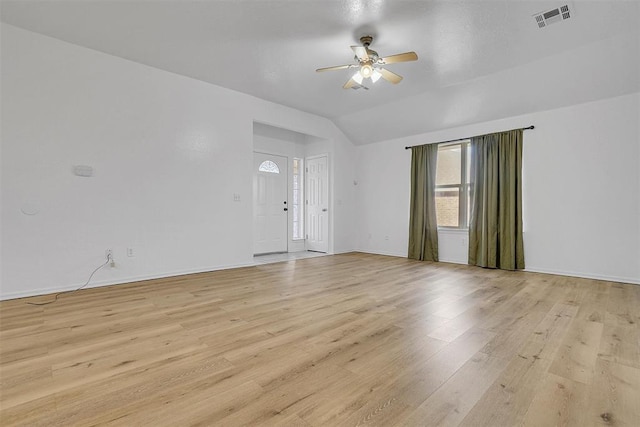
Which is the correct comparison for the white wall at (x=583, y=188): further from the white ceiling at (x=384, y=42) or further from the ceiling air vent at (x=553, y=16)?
the ceiling air vent at (x=553, y=16)

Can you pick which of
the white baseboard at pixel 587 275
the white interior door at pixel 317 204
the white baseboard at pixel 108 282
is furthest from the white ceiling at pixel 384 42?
the white baseboard at pixel 108 282

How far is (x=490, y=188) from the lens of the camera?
4977mm

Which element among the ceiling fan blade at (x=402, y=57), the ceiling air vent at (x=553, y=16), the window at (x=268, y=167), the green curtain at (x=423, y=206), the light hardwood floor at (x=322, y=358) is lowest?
the light hardwood floor at (x=322, y=358)

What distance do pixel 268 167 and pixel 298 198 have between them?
3.58 ft

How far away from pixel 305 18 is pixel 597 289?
180 inches

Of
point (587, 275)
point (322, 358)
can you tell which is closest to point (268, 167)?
point (322, 358)

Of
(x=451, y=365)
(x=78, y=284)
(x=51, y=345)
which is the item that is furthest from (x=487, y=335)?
(x=78, y=284)

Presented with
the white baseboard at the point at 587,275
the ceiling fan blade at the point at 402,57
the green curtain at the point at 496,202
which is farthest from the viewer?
the green curtain at the point at 496,202

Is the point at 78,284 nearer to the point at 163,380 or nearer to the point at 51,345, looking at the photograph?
the point at 51,345

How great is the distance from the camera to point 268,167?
653 cm

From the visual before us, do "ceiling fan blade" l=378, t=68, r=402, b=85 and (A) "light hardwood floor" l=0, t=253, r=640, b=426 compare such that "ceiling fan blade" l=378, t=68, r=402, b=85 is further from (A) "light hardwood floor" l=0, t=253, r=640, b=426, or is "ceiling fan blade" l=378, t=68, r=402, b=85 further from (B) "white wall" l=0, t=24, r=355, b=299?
(A) "light hardwood floor" l=0, t=253, r=640, b=426

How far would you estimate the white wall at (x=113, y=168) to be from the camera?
3.19 m

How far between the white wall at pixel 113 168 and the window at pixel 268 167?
1.36 metres

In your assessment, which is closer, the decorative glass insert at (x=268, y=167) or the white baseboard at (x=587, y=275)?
the white baseboard at (x=587, y=275)
